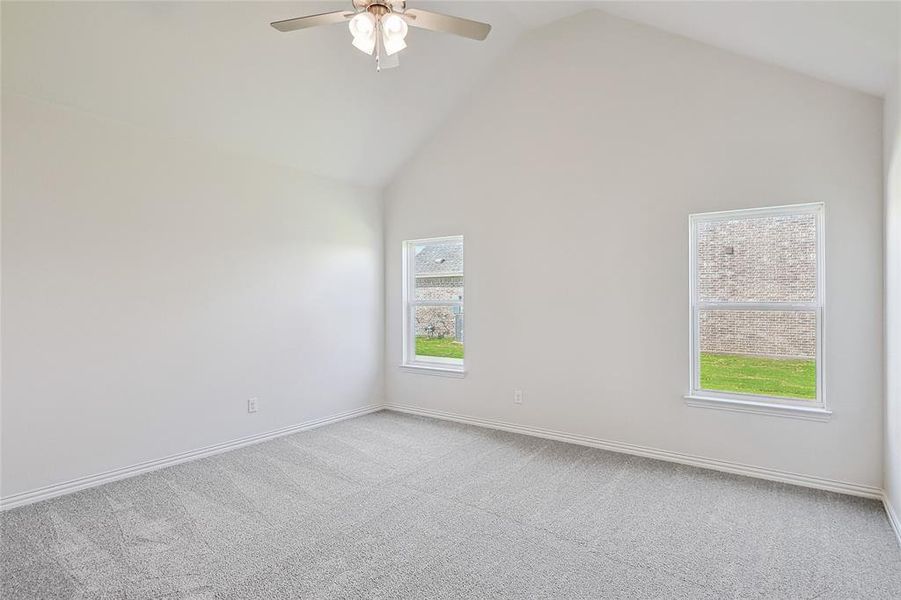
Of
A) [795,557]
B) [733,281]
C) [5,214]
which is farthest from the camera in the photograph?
[733,281]

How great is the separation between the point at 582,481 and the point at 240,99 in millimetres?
3788

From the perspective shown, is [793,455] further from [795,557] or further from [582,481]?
[582,481]

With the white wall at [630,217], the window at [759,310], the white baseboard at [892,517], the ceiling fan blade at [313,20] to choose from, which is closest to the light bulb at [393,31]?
the ceiling fan blade at [313,20]

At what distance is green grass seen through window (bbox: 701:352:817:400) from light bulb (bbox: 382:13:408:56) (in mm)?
3074

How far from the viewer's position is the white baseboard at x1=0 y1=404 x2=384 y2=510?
2.83 m

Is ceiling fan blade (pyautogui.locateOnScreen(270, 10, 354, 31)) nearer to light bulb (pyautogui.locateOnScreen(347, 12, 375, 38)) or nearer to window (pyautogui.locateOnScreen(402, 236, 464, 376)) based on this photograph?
light bulb (pyautogui.locateOnScreen(347, 12, 375, 38))

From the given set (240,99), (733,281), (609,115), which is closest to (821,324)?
(733,281)

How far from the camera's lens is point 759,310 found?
10.8ft

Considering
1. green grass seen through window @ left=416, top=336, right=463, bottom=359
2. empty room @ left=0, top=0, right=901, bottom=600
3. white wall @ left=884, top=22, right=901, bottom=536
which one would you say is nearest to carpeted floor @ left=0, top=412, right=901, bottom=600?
empty room @ left=0, top=0, right=901, bottom=600

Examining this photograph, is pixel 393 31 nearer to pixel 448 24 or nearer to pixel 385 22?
pixel 385 22

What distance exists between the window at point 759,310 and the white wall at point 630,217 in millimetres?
104

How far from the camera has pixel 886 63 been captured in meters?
2.41

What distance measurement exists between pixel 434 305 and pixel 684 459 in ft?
9.12

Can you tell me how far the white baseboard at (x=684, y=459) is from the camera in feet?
A: 9.64
